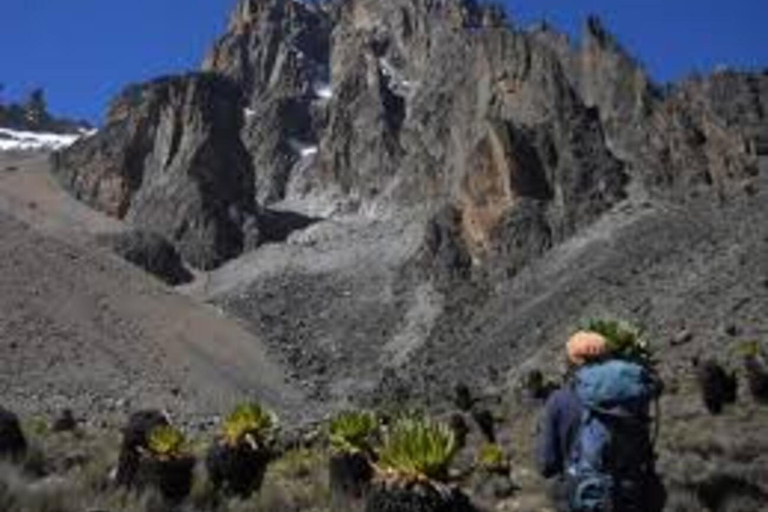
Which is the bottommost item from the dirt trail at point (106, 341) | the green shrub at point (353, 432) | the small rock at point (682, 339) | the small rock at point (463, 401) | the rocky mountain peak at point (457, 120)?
the green shrub at point (353, 432)

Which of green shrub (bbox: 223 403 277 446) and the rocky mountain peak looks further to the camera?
the rocky mountain peak


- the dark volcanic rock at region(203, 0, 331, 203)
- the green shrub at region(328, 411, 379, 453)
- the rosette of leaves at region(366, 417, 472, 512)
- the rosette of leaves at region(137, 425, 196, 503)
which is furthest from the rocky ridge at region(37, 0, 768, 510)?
the rosette of leaves at region(137, 425, 196, 503)

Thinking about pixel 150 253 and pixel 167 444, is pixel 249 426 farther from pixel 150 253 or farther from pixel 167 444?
pixel 150 253

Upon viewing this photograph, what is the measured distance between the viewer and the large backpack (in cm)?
1088

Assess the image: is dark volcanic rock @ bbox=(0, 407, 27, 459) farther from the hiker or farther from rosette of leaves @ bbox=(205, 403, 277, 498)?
the hiker

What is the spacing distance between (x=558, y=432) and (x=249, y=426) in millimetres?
14619

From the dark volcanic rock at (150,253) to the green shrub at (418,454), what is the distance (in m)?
99.5

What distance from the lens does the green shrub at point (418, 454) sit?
17.6 metres

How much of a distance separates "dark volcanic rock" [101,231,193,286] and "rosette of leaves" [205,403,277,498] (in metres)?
91.3

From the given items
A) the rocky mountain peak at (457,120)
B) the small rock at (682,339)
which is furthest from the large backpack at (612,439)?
the rocky mountain peak at (457,120)

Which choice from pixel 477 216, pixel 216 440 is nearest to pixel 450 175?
pixel 477 216

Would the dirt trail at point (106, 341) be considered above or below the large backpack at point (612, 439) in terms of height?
above

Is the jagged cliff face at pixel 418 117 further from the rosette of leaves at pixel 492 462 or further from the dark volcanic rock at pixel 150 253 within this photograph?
the rosette of leaves at pixel 492 462

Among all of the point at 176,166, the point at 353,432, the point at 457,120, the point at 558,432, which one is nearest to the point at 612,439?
the point at 558,432
